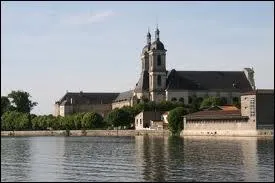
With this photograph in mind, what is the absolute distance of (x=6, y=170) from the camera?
2983cm

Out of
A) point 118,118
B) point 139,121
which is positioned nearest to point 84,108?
point 118,118

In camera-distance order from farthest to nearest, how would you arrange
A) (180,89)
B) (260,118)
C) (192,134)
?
1. (180,89)
2. (192,134)
3. (260,118)

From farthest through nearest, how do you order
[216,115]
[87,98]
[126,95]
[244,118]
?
[87,98] < [126,95] < [216,115] < [244,118]

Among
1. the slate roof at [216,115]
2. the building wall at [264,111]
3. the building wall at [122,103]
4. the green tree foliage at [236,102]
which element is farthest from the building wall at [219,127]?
the building wall at [122,103]

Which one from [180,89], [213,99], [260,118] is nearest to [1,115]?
[180,89]

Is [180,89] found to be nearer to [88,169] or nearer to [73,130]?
[73,130]

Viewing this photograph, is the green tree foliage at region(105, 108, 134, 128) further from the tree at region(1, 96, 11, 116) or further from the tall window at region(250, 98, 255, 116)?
the tree at region(1, 96, 11, 116)

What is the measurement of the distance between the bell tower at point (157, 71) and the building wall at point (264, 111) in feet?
138

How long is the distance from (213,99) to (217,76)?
59.2 ft

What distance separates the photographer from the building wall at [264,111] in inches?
2687

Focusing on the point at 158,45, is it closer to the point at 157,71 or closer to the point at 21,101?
the point at 157,71

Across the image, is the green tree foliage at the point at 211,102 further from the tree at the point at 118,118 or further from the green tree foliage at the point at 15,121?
the green tree foliage at the point at 15,121

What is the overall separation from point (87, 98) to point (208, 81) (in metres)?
36.1

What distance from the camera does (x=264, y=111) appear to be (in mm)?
71000
